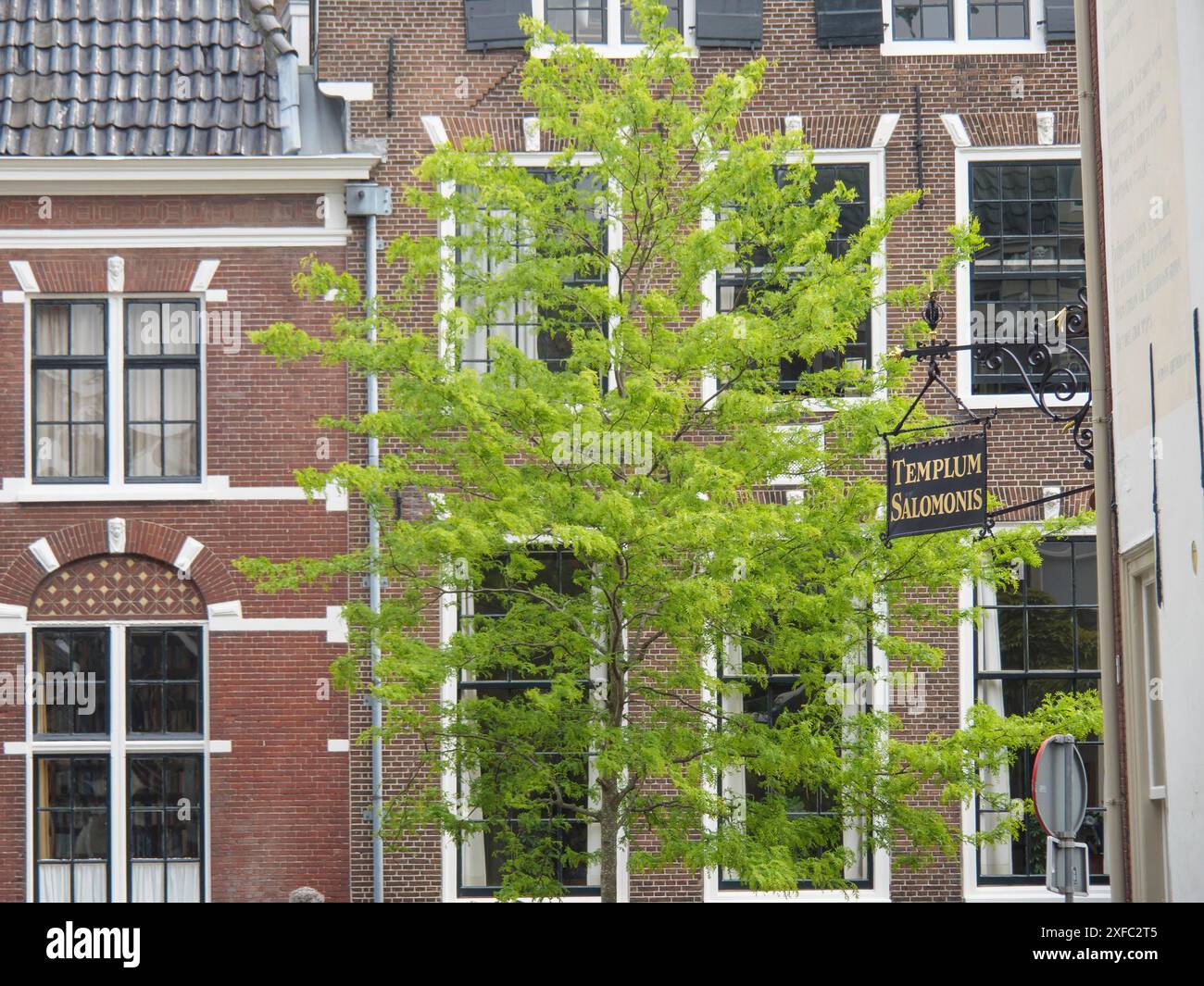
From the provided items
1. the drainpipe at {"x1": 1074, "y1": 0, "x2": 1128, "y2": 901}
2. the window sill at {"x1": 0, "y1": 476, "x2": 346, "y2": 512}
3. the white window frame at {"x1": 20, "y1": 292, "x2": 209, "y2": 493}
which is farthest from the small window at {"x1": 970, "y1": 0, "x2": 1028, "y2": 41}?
the white window frame at {"x1": 20, "y1": 292, "x2": 209, "y2": 493}

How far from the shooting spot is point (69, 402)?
1839cm

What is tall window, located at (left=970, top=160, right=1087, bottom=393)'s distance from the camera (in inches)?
735

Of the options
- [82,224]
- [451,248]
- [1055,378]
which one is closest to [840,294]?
[451,248]

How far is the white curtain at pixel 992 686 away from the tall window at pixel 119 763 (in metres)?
8.03

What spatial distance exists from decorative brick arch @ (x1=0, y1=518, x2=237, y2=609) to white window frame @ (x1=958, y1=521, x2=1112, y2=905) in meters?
7.46

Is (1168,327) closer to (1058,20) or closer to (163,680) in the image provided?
(1058,20)

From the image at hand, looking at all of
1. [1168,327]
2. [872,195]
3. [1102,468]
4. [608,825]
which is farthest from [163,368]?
[1168,327]

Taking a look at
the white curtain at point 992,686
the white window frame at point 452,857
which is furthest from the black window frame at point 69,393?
the white curtain at point 992,686

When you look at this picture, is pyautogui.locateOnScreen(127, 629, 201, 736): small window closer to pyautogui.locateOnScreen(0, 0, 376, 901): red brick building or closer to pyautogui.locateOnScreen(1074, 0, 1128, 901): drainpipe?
Result: pyautogui.locateOnScreen(0, 0, 376, 901): red brick building

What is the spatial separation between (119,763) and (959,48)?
11.5m

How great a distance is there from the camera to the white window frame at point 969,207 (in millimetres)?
18484

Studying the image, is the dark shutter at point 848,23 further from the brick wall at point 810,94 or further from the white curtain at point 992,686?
the white curtain at point 992,686
